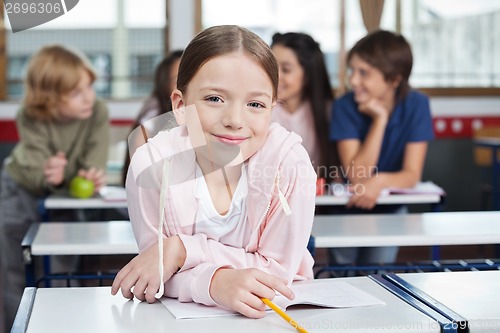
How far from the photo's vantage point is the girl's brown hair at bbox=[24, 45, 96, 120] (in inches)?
121

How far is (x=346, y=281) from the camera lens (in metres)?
1.42

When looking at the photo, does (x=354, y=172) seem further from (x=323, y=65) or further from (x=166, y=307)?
(x=166, y=307)

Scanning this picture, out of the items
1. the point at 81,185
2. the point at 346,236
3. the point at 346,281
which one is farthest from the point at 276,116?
the point at 346,281

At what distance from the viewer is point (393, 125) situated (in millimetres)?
3043

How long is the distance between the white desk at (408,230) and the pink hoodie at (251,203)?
2.09 ft

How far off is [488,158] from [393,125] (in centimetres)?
244

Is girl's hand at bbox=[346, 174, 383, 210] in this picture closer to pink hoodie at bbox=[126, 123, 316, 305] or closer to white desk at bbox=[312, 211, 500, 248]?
white desk at bbox=[312, 211, 500, 248]

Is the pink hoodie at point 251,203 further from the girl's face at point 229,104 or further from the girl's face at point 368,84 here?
the girl's face at point 368,84

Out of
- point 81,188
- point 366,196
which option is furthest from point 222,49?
point 81,188

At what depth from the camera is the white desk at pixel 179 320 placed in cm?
113

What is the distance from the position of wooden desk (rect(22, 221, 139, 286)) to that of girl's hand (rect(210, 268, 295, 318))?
0.75 metres

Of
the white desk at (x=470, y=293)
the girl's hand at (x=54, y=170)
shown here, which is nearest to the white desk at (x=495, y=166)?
the girl's hand at (x=54, y=170)

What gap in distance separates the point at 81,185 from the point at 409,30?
138 inches

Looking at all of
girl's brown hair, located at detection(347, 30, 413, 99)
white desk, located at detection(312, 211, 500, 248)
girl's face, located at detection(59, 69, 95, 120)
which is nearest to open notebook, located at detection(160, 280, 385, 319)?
white desk, located at detection(312, 211, 500, 248)
